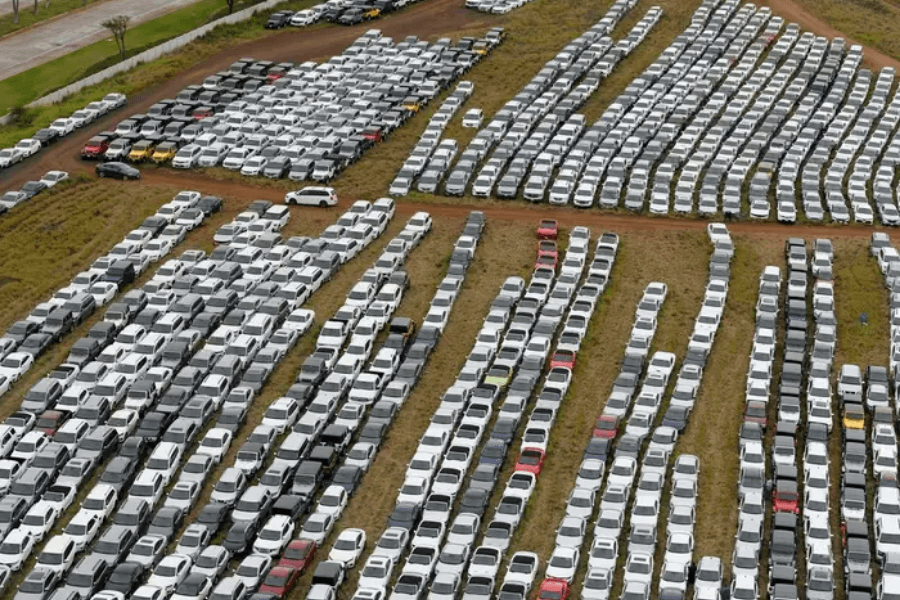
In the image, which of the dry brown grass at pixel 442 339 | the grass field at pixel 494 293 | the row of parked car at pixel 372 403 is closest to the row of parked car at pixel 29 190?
the grass field at pixel 494 293

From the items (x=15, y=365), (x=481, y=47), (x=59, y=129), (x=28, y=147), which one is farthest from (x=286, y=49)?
(x=15, y=365)

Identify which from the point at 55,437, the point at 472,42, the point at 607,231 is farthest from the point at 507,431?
the point at 472,42

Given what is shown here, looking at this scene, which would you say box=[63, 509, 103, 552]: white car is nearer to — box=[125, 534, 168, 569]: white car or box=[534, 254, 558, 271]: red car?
box=[125, 534, 168, 569]: white car

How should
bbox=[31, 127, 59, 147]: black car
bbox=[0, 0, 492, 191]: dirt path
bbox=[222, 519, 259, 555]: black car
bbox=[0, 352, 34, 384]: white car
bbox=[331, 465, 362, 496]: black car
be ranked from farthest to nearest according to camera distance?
bbox=[31, 127, 59, 147]: black car
bbox=[0, 0, 492, 191]: dirt path
bbox=[0, 352, 34, 384]: white car
bbox=[331, 465, 362, 496]: black car
bbox=[222, 519, 259, 555]: black car

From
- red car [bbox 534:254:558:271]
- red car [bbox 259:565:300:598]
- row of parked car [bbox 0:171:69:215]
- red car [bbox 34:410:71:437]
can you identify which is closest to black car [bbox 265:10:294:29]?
row of parked car [bbox 0:171:69:215]

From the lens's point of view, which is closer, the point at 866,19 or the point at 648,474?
the point at 648,474

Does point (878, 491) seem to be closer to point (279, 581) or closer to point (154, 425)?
point (279, 581)
